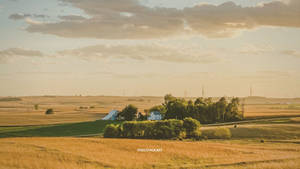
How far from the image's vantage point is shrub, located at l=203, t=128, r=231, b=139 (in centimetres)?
5902

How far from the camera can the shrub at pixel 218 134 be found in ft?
194

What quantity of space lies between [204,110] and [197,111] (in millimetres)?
2117

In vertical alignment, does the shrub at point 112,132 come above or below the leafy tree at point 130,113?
below

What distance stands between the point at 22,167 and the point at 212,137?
1545 inches

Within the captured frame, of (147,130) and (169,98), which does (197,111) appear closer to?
(169,98)

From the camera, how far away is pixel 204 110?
87438 mm

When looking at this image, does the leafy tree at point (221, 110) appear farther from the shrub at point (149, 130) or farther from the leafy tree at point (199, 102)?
the shrub at point (149, 130)

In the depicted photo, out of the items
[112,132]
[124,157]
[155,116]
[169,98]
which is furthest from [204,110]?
[124,157]

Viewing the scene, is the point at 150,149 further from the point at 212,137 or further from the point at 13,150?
the point at 212,137

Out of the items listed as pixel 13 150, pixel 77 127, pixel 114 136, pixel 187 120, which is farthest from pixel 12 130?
pixel 13 150

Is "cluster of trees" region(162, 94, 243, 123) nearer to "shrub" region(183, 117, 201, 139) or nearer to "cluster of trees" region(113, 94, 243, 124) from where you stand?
"cluster of trees" region(113, 94, 243, 124)

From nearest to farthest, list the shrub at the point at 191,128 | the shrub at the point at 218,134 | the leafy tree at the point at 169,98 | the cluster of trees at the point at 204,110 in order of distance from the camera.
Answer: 1. the shrub at the point at 191,128
2. the shrub at the point at 218,134
3. the cluster of trees at the point at 204,110
4. the leafy tree at the point at 169,98

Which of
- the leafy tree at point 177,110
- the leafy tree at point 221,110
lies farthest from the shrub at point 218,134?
the leafy tree at point 221,110

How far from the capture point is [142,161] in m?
30.3
